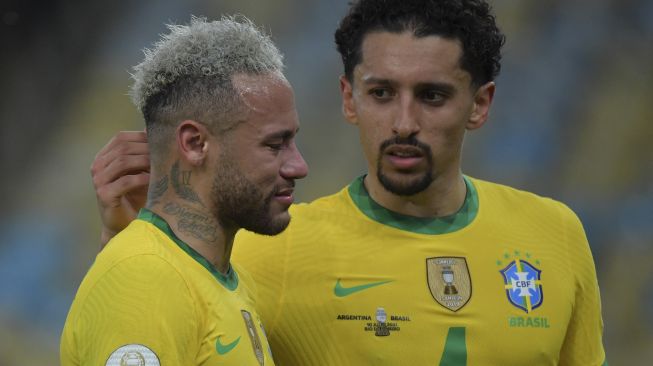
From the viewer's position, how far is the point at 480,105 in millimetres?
3346

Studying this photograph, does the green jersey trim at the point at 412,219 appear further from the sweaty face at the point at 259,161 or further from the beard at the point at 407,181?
the sweaty face at the point at 259,161

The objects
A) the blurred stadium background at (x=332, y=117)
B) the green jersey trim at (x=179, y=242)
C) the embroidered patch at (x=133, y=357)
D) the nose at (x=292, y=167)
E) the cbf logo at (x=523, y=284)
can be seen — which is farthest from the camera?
the blurred stadium background at (x=332, y=117)

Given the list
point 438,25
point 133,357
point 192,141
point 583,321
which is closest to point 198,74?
point 192,141

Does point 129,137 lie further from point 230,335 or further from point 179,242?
point 230,335

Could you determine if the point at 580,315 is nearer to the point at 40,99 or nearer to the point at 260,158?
the point at 260,158

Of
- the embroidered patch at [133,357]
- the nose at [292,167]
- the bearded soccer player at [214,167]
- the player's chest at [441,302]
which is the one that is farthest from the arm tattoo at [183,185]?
the player's chest at [441,302]

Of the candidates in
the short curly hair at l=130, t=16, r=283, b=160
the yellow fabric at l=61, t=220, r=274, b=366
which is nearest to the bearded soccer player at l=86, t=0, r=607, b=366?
the short curly hair at l=130, t=16, r=283, b=160

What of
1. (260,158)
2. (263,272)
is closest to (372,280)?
(263,272)

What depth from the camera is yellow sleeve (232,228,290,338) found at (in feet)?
10.2

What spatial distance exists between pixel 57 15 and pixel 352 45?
374 centimetres

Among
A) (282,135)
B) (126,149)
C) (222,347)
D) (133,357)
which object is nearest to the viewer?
(133,357)

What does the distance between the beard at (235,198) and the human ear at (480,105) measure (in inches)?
33.6

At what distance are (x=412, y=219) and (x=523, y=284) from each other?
15.1 inches

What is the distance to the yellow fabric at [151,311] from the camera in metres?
2.33
